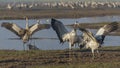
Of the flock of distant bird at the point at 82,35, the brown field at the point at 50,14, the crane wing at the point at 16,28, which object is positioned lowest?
the brown field at the point at 50,14

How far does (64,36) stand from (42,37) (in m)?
12.1

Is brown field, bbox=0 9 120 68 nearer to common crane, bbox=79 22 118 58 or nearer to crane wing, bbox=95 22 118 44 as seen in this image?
common crane, bbox=79 22 118 58

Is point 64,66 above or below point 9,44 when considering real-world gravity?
above

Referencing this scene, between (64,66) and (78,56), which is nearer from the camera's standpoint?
(64,66)

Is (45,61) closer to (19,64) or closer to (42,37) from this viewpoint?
(19,64)

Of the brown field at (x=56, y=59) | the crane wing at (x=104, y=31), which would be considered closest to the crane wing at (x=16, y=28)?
the brown field at (x=56, y=59)

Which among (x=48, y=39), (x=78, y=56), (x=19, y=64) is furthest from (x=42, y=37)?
(x=19, y=64)

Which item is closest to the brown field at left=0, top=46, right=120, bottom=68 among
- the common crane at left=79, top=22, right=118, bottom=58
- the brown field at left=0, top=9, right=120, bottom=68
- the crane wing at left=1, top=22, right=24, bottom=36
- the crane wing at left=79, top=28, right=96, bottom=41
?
the brown field at left=0, top=9, right=120, bottom=68

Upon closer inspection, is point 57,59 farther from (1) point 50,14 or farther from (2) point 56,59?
(1) point 50,14

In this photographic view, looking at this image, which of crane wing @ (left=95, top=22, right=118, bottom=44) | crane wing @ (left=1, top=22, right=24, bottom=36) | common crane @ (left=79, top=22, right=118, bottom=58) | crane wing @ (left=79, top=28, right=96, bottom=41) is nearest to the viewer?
crane wing @ (left=79, top=28, right=96, bottom=41)

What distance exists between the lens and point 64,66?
2095cm

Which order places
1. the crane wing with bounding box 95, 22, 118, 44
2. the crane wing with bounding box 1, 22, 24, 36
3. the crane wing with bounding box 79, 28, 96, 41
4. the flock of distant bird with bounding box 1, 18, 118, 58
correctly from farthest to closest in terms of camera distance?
the crane wing with bounding box 1, 22, 24, 36
the crane wing with bounding box 95, 22, 118, 44
the flock of distant bird with bounding box 1, 18, 118, 58
the crane wing with bounding box 79, 28, 96, 41

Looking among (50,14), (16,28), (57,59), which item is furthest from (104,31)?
(50,14)

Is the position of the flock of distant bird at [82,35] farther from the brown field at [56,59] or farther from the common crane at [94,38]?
the brown field at [56,59]
